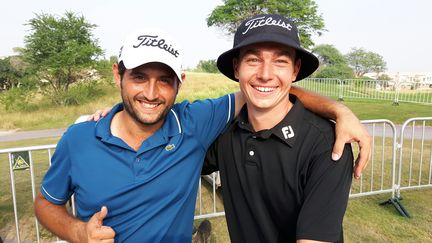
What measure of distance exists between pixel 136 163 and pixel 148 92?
1.40ft

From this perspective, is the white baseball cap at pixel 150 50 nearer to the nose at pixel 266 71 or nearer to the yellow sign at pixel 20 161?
the nose at pixel 266 71

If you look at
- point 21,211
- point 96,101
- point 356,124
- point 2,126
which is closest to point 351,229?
point 356,124

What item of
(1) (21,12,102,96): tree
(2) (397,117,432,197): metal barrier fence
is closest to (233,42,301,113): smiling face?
(2) (397,117,432,197): metal barrier fence

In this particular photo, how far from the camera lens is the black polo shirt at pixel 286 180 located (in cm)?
154

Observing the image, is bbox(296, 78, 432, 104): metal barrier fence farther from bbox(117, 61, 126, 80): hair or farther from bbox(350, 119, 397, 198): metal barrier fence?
bbox(117, 61, 126, 80): hair

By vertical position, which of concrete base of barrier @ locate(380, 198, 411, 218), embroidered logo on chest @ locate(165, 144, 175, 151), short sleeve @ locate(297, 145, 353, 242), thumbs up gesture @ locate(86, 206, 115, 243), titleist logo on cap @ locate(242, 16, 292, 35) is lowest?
concrete base of barrier @ locate(380, 198, 411, 218)

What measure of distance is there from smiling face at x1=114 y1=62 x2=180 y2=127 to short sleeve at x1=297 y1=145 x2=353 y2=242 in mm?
988

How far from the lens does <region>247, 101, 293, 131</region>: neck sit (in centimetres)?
189

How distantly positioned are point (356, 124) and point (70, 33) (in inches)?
919

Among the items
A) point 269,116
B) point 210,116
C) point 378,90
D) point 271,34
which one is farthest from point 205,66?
point 271,34

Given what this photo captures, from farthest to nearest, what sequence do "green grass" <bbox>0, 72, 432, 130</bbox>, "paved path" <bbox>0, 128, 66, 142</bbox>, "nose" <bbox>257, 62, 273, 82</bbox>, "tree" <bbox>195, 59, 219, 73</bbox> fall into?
"tree" <bbox>195, 59, 219, 73</bbox>
"green grass" <bbox>0, 72, 432, 130</bbox>
"paved path" <bbox>0, 128, 66, 142</bbox>
"nose" <bbox>257, 62, 273, 82</bbox>

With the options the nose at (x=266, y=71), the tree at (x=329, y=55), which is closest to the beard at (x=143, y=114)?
the nose at (x=266, y=71)

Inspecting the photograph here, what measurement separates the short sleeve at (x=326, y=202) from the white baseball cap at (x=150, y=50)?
1.02 metres

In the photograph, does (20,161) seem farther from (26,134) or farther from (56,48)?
(56,48)
